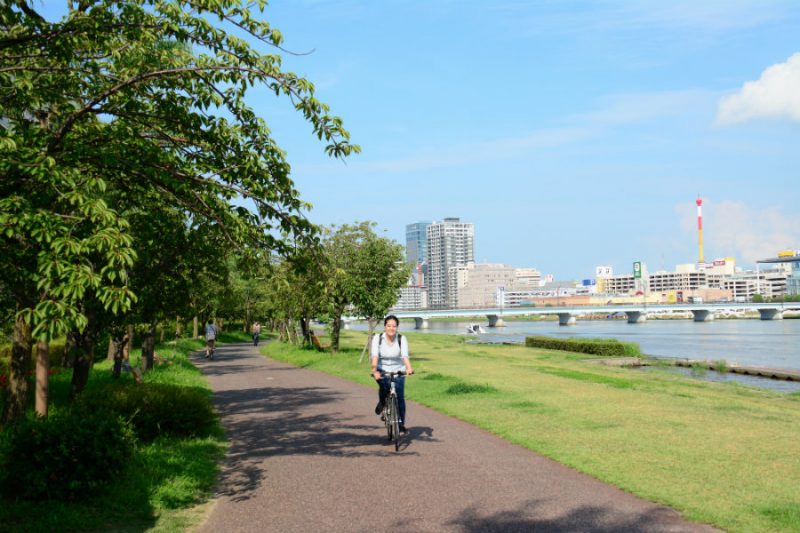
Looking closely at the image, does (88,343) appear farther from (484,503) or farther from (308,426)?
(484,503)

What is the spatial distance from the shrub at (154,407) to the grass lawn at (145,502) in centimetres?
61

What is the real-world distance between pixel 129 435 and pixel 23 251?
3.29 meters

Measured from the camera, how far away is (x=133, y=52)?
7.94 meters

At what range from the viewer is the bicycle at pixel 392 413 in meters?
10.5

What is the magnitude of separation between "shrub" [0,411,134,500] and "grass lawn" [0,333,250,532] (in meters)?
0.16

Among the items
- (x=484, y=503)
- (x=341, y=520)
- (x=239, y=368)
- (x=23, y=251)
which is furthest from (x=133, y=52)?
(x=239, y=368)

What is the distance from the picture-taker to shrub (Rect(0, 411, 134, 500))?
7148 millimetres

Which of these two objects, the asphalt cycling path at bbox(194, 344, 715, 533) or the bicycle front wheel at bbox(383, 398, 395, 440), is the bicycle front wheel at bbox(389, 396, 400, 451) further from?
the asphalt cycling path at bbox(194, 344, 715, 533)

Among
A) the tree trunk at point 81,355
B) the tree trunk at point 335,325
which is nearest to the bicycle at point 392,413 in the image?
the tree trunk at point 81,355

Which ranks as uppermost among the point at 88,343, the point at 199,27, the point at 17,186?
the point at 199,27

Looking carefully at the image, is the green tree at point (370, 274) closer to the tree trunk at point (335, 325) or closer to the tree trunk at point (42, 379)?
the tree trunk at point (335, 325)

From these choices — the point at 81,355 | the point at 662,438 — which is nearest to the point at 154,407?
the point at 81,355

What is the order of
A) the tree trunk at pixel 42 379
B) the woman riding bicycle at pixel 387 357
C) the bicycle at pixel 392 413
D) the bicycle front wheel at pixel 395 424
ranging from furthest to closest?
the woman riding bicycle at pixel 387 357 < the tree trunk at pixel 42 379 < the bicycle at pixel 392 413 < the bicycle front wheel at pixel 395 424

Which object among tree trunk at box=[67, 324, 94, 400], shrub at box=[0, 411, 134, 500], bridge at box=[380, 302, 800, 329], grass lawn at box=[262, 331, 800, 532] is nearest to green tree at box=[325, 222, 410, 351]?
grass lawn at box=[262, 331, 800, 532]
